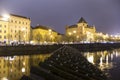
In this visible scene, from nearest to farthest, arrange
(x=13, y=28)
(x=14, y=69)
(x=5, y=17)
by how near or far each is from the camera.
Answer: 1. (x=14, y=69)
2. (x=5, y=17)
3. (x=13, y=28)

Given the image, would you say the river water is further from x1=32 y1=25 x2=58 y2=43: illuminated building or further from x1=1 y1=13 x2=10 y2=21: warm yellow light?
x1=32 y1=25 x2=58 y2=43: illuminated building

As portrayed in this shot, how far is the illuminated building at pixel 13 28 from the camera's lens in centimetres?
9675

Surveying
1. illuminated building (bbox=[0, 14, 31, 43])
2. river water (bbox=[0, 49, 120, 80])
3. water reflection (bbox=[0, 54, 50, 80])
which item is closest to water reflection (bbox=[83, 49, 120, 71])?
river water (bbox=[0, 49, 120, 80])

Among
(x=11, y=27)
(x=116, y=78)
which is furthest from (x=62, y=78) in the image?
(x=11, y=27)

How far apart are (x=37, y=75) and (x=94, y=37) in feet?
516

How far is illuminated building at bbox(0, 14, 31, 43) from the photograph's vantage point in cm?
9675

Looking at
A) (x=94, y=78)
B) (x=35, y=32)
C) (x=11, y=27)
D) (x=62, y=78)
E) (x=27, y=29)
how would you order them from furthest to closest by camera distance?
(x=35, y=32), (x=27, y=29), (x=11, y=27), (x=94, y=78), (x=62, y=78)

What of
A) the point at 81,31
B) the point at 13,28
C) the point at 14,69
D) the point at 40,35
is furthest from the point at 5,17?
the point at 14,69

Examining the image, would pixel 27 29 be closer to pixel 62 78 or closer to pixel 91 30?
pixel 91 30

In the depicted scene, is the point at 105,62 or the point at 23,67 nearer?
the point at 23,67

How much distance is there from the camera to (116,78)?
2617 cm

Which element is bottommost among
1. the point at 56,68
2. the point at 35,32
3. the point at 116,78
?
the point at 116,78

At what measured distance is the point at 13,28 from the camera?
104812 millimetres

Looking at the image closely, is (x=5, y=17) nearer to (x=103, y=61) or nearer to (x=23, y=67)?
(x=103, y=61)
